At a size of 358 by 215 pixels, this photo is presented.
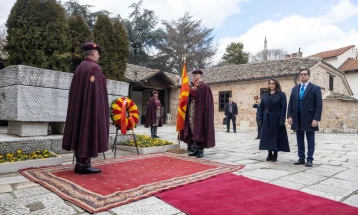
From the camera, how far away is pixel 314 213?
89.4 inches

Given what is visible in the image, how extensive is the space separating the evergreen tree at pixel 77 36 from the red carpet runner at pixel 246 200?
4.70 meters

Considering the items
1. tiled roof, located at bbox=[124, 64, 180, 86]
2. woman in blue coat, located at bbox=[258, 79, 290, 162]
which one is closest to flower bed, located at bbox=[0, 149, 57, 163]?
woman in blue coat, located at bbox=[258, 79, 290, 162]

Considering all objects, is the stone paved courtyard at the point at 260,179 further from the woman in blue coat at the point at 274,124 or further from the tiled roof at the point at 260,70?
the tiled roof at the point at 260,70

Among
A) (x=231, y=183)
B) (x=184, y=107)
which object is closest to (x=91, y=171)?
(x=231, y=183)

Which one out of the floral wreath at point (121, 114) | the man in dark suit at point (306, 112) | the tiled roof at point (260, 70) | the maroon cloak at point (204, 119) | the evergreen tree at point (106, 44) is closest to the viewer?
the man in dark suit at point (306, 112)

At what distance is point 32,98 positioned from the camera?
5176 millimetres

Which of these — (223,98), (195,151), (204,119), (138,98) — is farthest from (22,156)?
(138,98)

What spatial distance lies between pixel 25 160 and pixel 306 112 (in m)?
4.93

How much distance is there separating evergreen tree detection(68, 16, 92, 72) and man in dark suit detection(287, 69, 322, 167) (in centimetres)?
505

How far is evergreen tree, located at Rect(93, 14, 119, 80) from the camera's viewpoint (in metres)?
6.88

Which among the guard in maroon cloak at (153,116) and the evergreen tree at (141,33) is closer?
the guard in maroon cloak at (153,116)

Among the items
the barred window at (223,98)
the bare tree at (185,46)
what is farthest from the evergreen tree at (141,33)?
the barred window at (223,98)

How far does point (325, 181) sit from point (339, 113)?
43.5ft

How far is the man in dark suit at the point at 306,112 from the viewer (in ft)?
15.2
